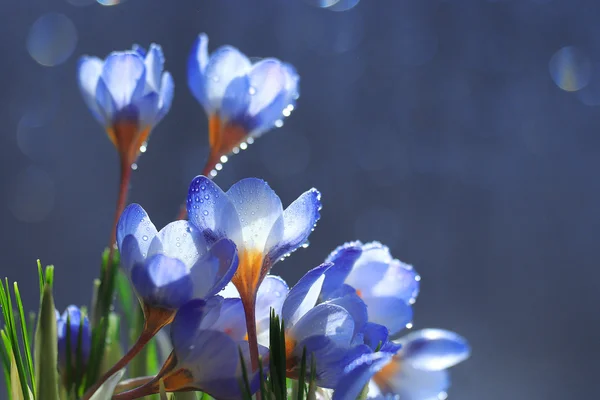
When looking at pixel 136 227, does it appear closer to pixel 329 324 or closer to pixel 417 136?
pixel 329 324

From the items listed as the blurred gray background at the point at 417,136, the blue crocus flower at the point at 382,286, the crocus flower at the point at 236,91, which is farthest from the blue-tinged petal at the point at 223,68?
the blurred gray background at the point at 417,136

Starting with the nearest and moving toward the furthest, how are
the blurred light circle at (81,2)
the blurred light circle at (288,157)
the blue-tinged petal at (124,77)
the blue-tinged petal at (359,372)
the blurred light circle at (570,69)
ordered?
the blue-tinged petal at (359,372) → the blue-tinged petal at (124,77) → the blurred light circle at (81,2) → the blurred light circle at (570,69) → the blurred light circle at (288,157)

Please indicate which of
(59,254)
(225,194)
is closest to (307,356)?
(225,194)

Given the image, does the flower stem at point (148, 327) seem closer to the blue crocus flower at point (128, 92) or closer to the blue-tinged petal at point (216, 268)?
the blue-tinged petal at point (216, 268)

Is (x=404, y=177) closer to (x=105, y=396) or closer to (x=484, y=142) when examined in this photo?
(x=484, y=142)

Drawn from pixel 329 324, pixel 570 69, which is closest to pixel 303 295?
pixel 329 324

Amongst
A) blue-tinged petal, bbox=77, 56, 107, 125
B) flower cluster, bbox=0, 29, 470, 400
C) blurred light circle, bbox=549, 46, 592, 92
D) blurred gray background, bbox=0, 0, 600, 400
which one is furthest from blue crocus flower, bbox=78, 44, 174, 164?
blurred light circle, bbox=549, 46, 592, 92
